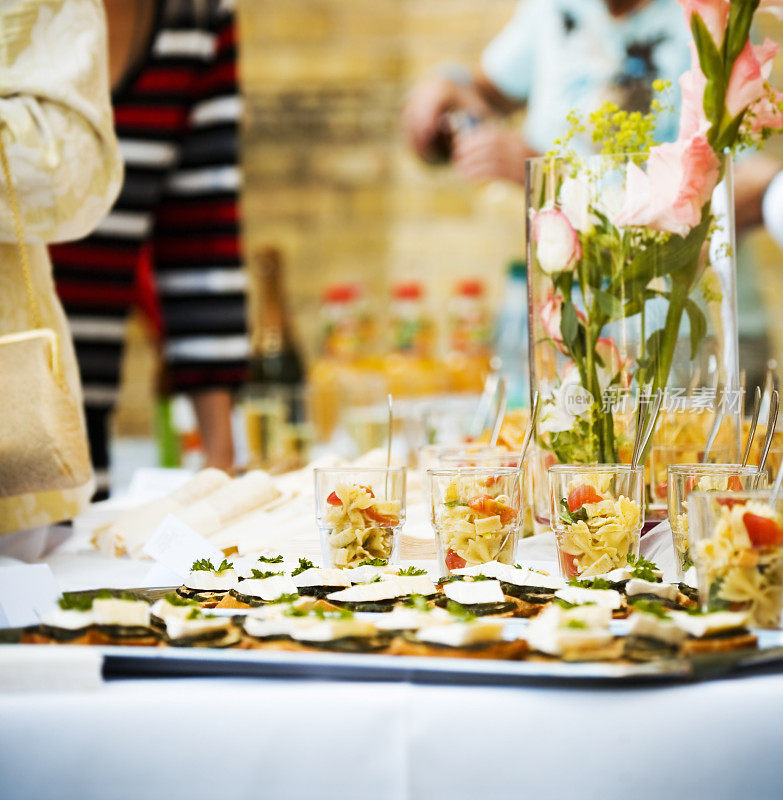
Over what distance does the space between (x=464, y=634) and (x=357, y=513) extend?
0.28 metres

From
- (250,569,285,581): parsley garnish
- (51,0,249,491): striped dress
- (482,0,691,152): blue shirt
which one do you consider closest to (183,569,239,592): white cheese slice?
(250,569,285,581): parsley garnish

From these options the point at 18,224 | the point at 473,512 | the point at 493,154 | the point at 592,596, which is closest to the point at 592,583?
the point at 592,596

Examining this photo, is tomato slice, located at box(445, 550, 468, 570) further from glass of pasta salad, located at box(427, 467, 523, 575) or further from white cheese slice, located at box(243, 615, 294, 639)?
white cheese slice, located at box(243, 615, 294, 639)

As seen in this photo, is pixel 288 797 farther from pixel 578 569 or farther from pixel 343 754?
pixel 578 569

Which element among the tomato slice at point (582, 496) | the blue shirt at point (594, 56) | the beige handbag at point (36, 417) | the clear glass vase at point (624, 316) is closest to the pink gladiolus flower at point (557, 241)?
the clear glass vase at point (624, 316)

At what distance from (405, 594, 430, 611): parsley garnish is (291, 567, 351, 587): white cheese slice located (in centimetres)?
6

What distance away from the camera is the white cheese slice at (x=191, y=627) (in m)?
0.56

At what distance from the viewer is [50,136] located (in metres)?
0.92

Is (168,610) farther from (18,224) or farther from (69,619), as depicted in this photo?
(18,224)

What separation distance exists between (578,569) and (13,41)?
70 cm

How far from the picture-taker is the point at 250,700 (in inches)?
19.8

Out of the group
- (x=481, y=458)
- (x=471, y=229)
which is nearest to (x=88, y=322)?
(x=481, y=458)

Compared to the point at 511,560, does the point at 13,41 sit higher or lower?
higher

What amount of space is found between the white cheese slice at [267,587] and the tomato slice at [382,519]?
5.0 inches
